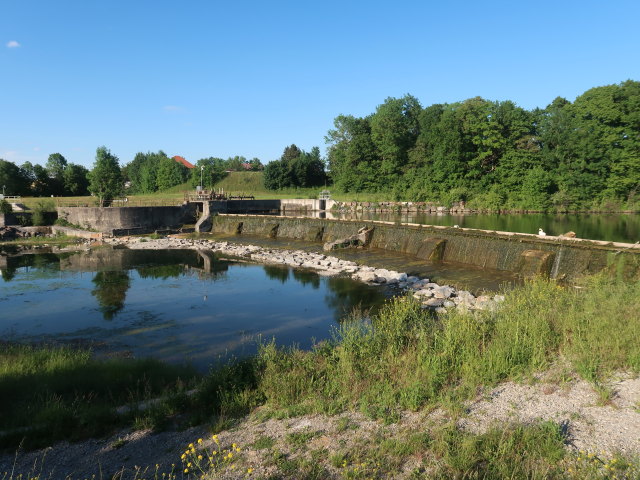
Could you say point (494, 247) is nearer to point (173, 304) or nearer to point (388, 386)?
point (173, 304)

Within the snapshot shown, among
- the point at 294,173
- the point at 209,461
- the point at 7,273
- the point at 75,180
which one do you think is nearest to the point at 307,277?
the point at 209,461

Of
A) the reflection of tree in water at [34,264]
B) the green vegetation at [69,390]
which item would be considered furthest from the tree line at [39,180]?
the green vegetation at [69,390]

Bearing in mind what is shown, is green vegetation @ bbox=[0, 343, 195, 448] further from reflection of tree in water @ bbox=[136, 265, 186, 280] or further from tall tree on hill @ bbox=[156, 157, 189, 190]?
tall tree on hill @ bbox=[156, 157, 189, 190]

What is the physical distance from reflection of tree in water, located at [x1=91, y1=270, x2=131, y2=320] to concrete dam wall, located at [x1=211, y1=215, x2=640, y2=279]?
1500 centimetres

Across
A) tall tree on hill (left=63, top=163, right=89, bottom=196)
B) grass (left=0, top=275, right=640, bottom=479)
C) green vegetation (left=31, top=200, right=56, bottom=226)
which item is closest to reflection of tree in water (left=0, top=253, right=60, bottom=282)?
green vegetation (left=31, top=200, right=56, bottom=226)

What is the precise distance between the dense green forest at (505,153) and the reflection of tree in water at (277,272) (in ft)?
142

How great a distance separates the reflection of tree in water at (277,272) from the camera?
846 inches

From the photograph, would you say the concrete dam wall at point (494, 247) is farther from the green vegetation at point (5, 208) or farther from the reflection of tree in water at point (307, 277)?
the green vegetation at point (5, 208)

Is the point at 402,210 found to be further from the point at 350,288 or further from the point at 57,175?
the point at 57,175

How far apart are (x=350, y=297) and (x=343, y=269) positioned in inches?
201

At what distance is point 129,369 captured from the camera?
935 centimetres

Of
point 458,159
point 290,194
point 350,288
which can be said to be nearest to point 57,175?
point 290,194

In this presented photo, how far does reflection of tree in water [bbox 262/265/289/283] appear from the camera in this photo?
21480mm

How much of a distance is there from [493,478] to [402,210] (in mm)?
58677
